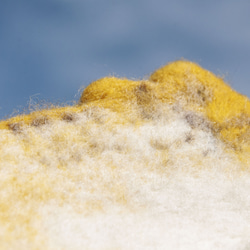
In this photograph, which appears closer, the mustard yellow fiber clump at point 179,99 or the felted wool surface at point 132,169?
the felted wool surface at point 132,169

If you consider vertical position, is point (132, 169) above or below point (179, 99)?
below

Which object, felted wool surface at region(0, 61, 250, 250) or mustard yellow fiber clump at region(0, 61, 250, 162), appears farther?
mustard yellow fiber clump at region(0, 61, 250, 162)

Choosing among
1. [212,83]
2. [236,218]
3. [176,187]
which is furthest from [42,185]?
[212,83]

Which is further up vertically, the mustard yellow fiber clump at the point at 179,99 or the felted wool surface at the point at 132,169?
the mustard yellow fiber clump at the point at 179,99

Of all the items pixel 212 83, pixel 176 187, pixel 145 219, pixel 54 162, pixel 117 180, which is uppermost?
pixel 212 83

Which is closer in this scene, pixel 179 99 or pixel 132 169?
pixel 132 169

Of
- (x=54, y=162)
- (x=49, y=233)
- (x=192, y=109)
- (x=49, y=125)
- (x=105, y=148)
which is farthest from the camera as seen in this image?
(x=192, y=109)

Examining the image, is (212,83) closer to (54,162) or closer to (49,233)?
(54,162)

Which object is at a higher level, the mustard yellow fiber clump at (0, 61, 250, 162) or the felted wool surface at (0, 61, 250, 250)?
the mustard yellow fiber clump at (0, 61, 250, 162)
